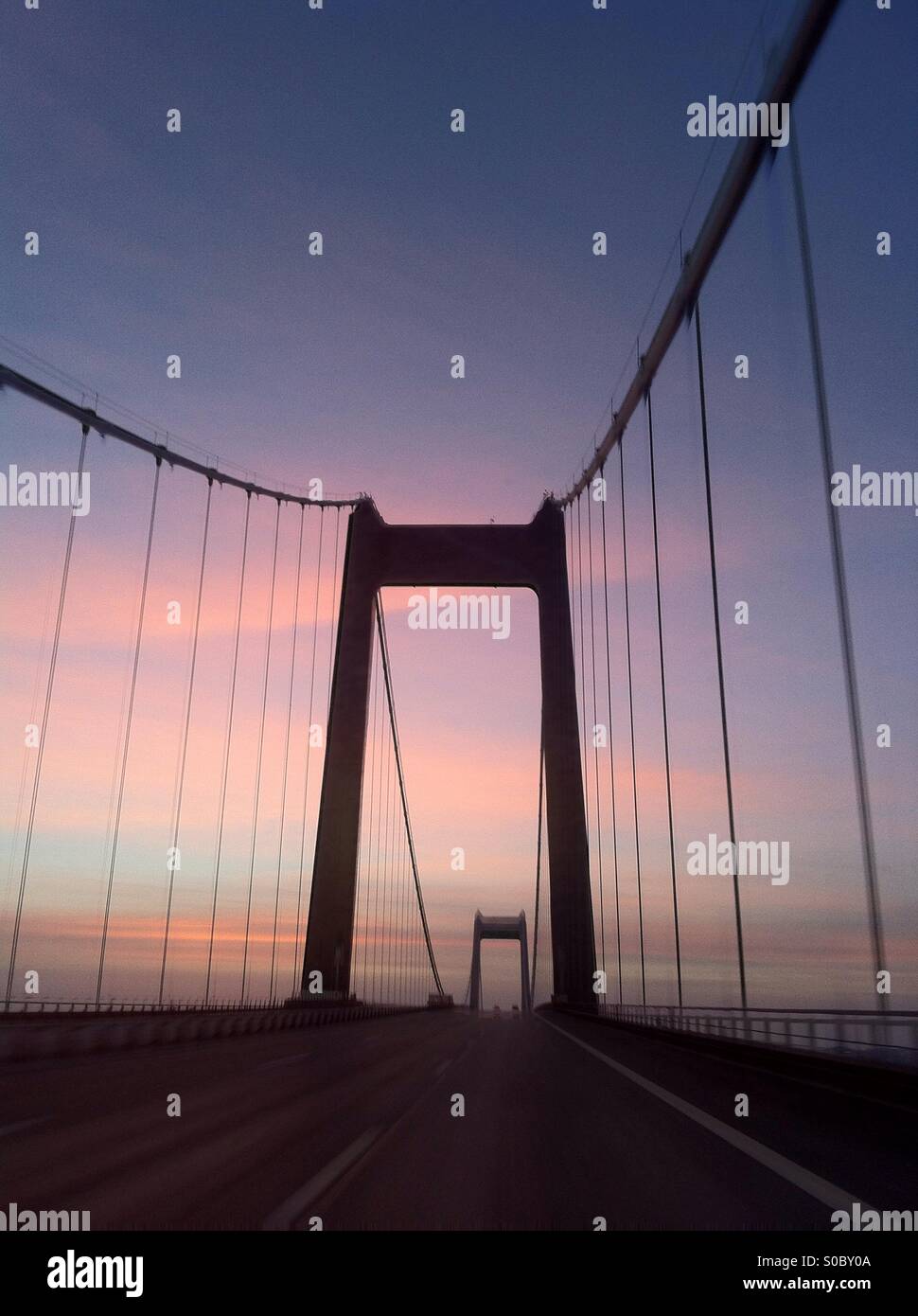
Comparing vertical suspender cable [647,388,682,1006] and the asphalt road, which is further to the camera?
vertical suspender cable [647,388,682,1006]

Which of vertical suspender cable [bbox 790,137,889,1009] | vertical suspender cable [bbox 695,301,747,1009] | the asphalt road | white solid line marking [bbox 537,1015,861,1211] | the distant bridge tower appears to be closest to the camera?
the asphalt road

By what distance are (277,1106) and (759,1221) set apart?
5053mm

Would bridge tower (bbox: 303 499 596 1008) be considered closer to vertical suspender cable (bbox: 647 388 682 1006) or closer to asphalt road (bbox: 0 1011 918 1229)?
vertical suspender cable (bbox: 647 388 682 1006)

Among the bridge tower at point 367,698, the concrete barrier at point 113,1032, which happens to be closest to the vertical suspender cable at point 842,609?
the concrete barrier at point 113,1032

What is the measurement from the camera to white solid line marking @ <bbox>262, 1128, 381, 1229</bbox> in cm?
418

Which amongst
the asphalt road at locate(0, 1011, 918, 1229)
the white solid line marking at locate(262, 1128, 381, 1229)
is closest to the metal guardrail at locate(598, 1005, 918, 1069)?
the asphalt road at locate(0, 1011, 918, 1229)

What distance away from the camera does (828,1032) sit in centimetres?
1065

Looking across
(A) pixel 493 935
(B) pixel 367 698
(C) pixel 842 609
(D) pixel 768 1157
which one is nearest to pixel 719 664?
(C) pixel 842 609

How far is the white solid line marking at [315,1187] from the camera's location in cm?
418

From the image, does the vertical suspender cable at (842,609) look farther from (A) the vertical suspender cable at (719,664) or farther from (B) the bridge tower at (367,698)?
(B) the bridge tower at (367,698)

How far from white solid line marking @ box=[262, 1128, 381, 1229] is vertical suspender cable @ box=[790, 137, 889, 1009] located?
4498mm

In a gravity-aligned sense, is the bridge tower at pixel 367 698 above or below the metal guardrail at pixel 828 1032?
above

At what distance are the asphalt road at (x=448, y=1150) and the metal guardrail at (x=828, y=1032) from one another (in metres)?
0.46

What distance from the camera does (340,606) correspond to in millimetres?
42750
